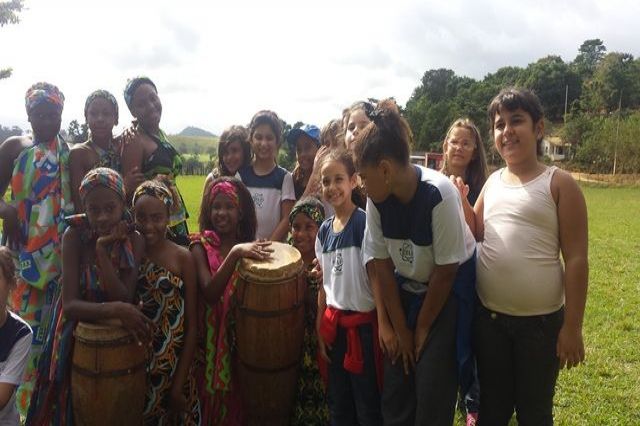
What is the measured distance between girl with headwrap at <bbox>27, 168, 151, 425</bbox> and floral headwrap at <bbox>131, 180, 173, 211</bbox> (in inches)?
6.8

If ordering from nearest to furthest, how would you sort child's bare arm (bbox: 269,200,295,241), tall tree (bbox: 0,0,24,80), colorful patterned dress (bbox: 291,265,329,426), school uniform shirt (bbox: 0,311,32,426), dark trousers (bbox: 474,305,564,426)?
dark trousers (bbox: 474,305,564,426)
school uniform shirt (bbox: 0,311,32,426)
colorful patterned dress (bbox: 291,265,329,426)
child's bare arm (bbox: 269,200,295,241)
tall tree (bbox: 0,0,24,80)

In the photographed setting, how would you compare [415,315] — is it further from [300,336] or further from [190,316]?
[190,316]

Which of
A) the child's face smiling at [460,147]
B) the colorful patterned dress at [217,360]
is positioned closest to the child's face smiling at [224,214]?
the colorful patterned dress at [217,360]

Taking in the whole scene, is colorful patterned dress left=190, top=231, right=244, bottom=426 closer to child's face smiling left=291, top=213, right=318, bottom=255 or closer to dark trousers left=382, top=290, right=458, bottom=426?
child's face smiling left=291, top=213, right=318, bottom=255

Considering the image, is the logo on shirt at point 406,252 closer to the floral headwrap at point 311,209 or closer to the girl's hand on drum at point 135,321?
the floral headwrap at point 311,209

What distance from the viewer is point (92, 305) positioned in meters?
2.46

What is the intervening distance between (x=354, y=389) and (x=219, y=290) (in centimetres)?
96

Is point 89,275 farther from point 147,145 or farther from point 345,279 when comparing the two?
point 345,279

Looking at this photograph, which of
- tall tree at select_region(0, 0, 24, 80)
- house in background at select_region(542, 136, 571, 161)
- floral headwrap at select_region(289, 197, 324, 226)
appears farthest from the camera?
house in background at select_region(542, 136, 571, 161)

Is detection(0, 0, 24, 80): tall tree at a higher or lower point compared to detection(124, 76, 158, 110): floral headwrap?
higher

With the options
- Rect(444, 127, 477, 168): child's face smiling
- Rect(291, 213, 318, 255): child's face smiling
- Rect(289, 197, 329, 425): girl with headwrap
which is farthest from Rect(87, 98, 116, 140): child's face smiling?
Rect(444, 127, 477, 168): child's face smiling

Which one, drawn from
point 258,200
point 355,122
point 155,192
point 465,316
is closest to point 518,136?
point 465,316

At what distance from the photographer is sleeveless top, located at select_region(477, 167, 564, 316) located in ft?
8.00

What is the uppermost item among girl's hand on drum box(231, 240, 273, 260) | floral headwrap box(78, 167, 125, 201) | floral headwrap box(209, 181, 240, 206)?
floral headwrap box(78, 167, 125, 201)
